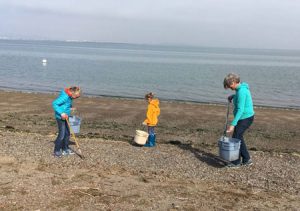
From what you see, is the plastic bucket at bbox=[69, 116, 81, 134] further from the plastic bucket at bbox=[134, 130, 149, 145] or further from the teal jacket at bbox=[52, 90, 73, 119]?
the plastic bucket at bbox=[134, 130, 149, 145]

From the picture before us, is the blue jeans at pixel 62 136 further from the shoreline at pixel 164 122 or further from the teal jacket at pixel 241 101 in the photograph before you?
the teal jacket at pixel 241 101

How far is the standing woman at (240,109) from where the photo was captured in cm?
796

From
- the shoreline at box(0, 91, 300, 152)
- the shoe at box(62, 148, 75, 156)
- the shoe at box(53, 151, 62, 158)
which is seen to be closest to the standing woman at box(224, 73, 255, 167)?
the shoreline at box(0, 91, 300, 152)

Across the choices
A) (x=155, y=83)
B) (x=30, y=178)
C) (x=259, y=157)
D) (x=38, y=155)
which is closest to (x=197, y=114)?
(x=259, y=157)

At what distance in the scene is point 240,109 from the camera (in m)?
8.03

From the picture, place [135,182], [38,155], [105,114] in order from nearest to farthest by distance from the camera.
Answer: [135,182]
[38,155]
[105,114]

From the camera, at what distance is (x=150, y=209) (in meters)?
5.96

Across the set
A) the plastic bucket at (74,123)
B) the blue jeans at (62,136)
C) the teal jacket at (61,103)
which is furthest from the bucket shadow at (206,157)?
the teal jacket at (61,103)

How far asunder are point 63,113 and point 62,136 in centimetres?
59

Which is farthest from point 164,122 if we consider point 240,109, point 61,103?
point 240,109

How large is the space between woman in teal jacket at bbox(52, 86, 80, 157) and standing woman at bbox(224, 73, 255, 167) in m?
3.08

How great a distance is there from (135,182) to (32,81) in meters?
29.9

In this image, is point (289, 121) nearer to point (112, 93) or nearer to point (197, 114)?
point (197, 114)

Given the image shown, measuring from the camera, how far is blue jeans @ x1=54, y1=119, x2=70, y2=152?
8.70m
